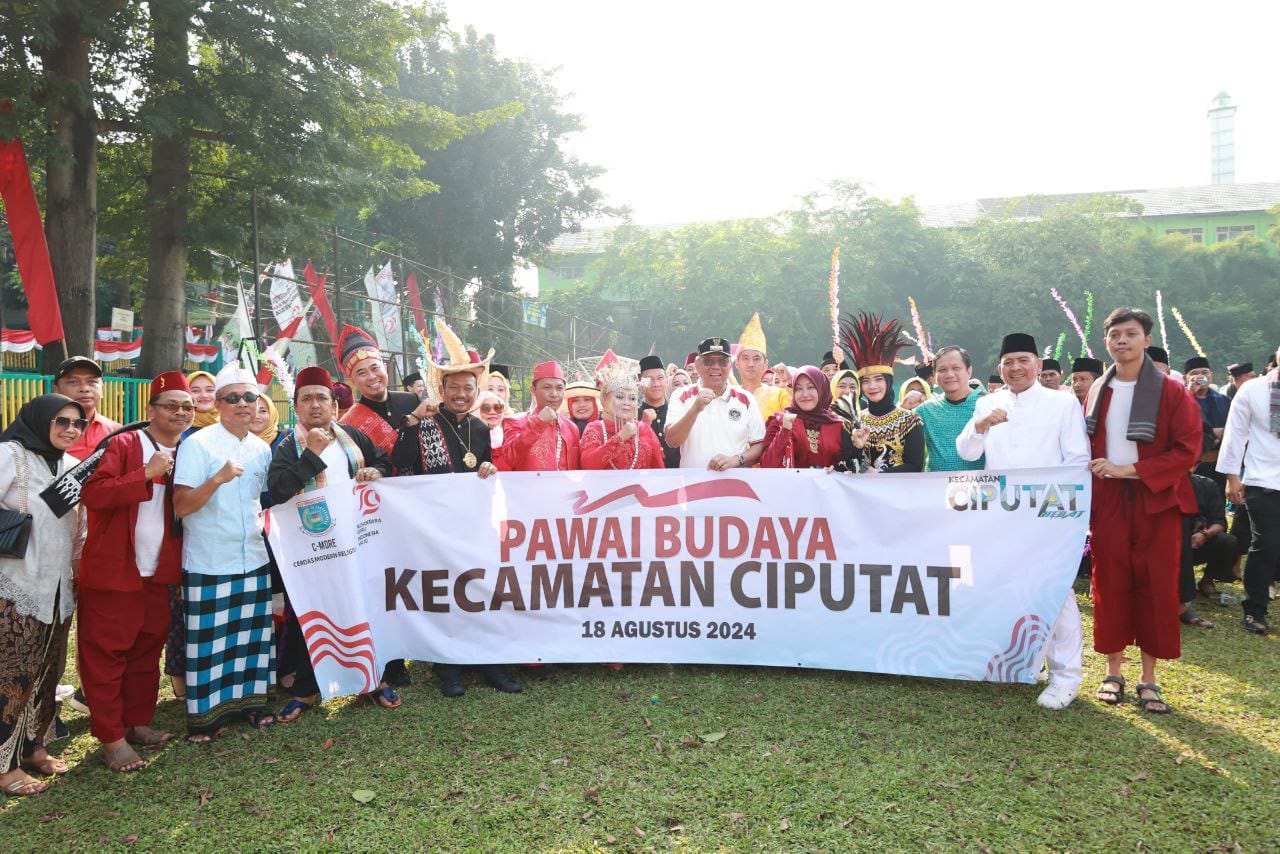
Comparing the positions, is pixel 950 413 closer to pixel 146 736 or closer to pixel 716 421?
pixel 716 421

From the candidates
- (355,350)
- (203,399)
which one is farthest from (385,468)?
(203,399)

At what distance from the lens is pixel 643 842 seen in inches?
121

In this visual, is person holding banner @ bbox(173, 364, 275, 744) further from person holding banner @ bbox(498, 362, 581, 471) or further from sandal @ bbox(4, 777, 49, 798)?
person holding banner @ bbox(498, 362, 581, 471)

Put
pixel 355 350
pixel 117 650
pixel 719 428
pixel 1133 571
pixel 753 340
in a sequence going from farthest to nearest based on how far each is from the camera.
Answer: pixel 753 340, pixel 355 350, pixel 719 428, pixel 1133 571, pixel 117 650

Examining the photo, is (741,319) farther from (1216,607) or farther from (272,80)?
(1216,607)

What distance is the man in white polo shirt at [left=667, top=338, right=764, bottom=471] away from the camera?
204 inches

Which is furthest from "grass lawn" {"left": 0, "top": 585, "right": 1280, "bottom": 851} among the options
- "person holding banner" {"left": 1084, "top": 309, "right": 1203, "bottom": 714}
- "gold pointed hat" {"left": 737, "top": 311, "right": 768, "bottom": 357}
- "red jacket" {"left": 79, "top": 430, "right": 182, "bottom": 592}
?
"gold pointed hat" {"left": 737, "top": 311, "right": 768, "bottom": 357}

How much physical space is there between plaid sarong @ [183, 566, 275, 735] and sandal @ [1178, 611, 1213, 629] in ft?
19.8

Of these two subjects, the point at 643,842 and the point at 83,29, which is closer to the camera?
the point at 643,842

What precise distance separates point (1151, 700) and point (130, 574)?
5.14 metres

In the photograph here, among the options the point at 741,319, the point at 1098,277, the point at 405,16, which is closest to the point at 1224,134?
the point at 1098,277

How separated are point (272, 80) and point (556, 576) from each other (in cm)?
1120

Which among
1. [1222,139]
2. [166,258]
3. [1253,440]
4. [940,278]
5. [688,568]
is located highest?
[1222,139]

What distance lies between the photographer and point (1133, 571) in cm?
439
